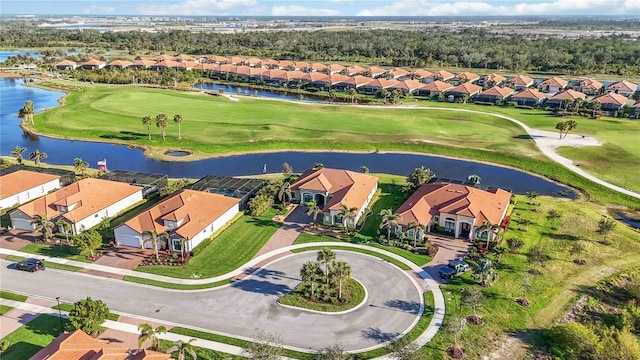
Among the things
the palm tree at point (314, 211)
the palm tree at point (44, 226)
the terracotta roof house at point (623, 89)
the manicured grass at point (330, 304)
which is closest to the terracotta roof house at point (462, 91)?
the terracotta roof house at point (623, 89)

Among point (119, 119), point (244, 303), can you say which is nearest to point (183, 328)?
point (244, 303)

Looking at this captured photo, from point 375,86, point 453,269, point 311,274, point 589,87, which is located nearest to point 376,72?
point 375,86

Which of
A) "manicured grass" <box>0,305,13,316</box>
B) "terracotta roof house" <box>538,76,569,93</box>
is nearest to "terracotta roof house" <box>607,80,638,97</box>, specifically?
"terracotta roof house" <box>538,76,569,93</box>

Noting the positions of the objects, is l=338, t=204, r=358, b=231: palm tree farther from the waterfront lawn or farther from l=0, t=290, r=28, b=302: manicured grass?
l=0, t=290, r=28, b=302: manicured grass

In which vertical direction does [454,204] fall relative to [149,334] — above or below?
above

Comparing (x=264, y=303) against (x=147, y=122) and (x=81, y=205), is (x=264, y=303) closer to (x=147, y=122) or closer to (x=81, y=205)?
(x=81, y=205)

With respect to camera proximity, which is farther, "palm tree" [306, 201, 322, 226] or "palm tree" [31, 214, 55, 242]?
"palm tree" [306, 201, 322, 226]

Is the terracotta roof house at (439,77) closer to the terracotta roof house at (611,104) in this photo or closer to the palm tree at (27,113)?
the terracotta roof house at (611,104)
